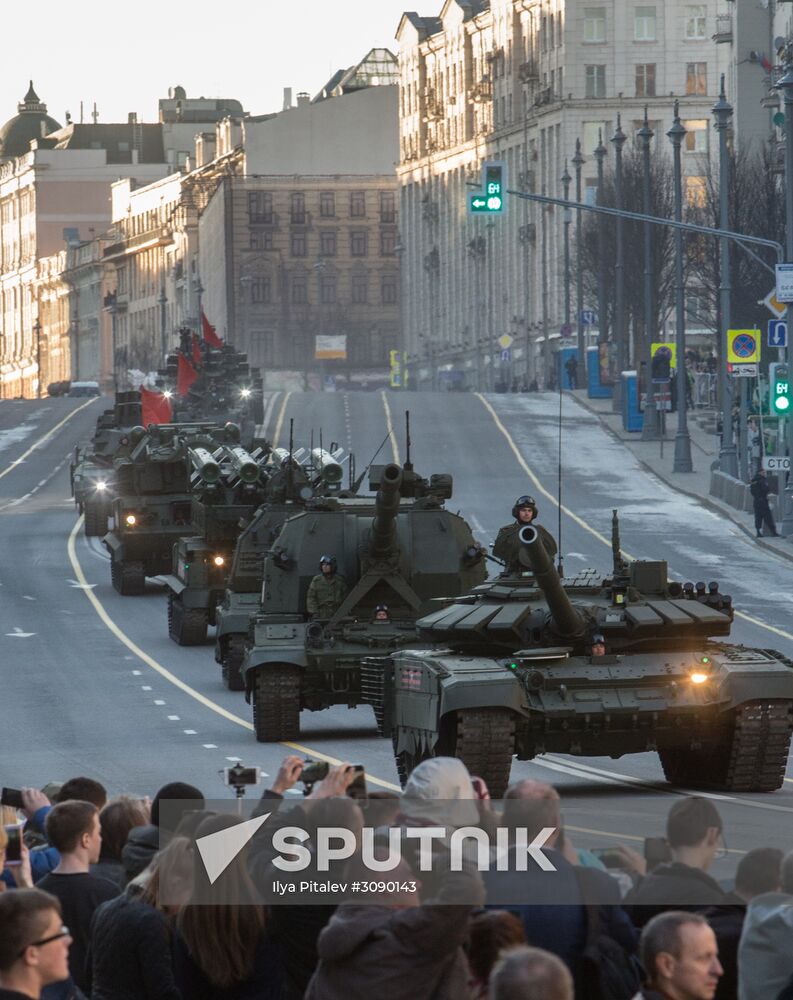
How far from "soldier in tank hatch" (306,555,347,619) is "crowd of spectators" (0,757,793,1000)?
56.5 feet

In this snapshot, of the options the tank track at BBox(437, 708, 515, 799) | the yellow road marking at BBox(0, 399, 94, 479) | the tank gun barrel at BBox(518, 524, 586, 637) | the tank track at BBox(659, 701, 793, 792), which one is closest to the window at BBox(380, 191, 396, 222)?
the yellow road marking at BBox(0, 399, 94, 479)

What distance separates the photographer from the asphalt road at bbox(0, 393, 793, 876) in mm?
A: 23297

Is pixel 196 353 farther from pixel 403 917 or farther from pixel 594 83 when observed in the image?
pixel 403 917

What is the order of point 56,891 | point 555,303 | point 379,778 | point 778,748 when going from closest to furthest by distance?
point 56,891 < point 778,748 < point 379,778 < point 555,303

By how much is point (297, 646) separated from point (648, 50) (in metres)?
116

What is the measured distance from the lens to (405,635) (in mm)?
26828

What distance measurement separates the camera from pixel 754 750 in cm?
2097

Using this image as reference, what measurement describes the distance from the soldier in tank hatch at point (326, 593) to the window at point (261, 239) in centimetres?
14650

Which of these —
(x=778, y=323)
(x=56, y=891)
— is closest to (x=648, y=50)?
(x=778, y=323)

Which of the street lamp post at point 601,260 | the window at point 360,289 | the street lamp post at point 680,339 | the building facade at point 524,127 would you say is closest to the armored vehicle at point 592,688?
the street lamp post at point 680,339

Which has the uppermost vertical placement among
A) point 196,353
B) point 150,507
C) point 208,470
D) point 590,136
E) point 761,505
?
point 590,136

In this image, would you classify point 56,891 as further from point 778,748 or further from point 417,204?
point 417,204

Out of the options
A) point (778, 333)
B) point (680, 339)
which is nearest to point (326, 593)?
point (778, 333)

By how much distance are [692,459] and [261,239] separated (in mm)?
104188
